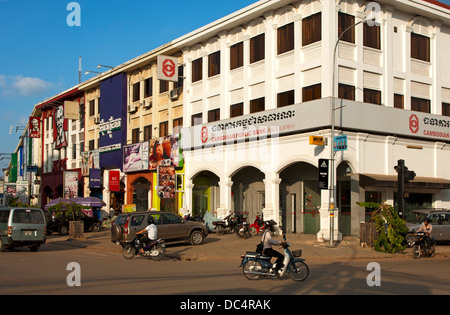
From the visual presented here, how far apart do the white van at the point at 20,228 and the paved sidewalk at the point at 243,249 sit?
313 centimetres

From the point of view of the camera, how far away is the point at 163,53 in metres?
37.0

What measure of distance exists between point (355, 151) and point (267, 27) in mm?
8939

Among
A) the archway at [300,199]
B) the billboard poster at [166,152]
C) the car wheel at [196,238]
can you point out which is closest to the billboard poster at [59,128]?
the billboard poster at [166,152]

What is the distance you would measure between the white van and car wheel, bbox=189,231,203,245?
6.42m

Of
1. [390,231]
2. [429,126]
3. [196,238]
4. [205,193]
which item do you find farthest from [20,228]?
[429,126]

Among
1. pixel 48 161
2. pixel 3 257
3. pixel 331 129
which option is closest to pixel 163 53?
pixel 331 129

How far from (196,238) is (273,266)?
36.2 feet

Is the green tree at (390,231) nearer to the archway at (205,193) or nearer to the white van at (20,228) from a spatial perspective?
the white van at (20,228)

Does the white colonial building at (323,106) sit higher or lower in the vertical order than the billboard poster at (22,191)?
higher

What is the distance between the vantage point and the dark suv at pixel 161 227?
833 inches

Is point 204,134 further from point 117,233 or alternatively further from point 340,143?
point 117,233

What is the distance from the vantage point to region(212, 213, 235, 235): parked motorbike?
28.6 m

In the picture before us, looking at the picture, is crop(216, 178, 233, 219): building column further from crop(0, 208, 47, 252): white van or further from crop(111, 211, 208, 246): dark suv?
crop(0, 208, 47, 252): white van

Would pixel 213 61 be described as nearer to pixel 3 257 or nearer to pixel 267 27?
pixel 267 27
